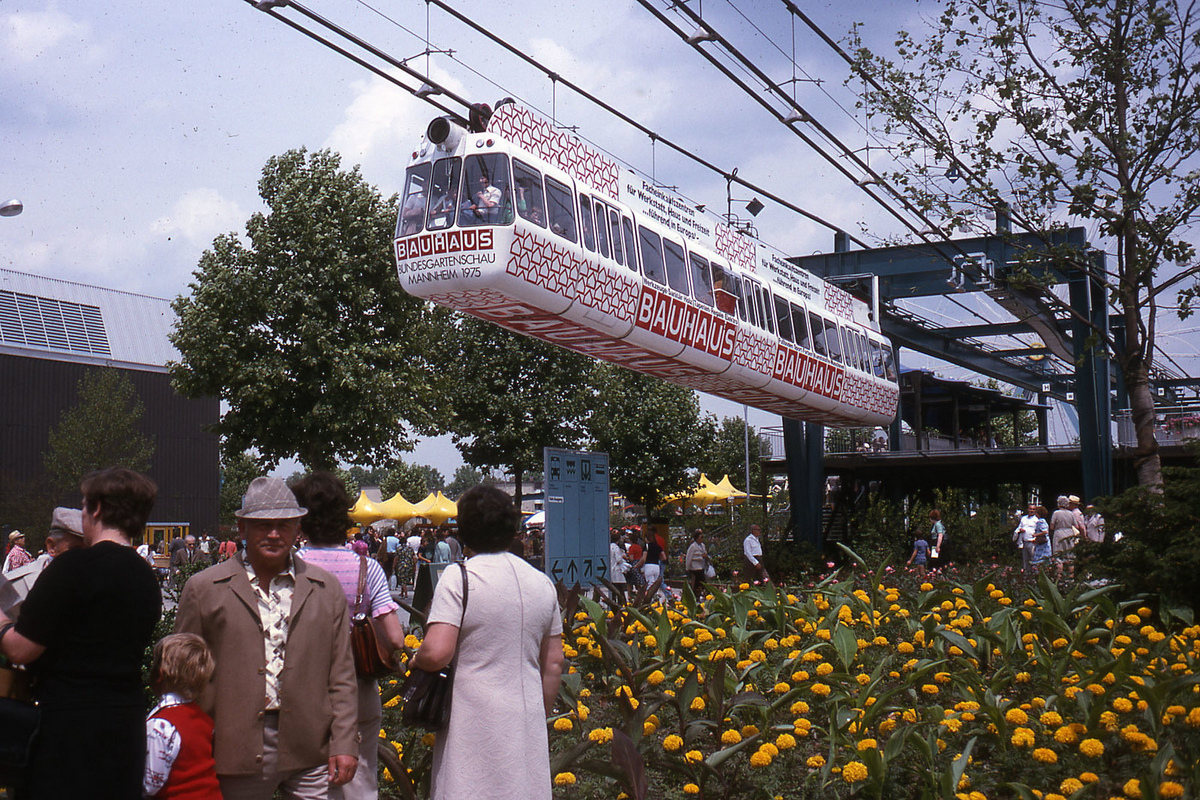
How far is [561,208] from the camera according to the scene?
13648mm

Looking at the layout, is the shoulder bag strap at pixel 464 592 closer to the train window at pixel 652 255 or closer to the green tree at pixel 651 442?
the train window at pixel 652 255

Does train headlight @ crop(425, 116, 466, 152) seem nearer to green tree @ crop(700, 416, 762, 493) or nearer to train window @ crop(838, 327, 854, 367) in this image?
train window @ crop(838, 327, 854, 367)

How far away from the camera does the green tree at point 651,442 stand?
172 ft

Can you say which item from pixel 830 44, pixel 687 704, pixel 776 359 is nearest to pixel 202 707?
pixel 687 704

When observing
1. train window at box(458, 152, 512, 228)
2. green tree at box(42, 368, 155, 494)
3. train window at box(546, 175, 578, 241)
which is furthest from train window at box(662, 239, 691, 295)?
green tree at box(42, 368, 155, 494)

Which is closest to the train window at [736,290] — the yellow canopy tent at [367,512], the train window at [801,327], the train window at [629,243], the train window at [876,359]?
the train window at [801,327]

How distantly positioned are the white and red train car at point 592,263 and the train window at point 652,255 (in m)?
0.03

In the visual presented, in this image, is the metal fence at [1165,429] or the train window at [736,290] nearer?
the train window at [736,290]

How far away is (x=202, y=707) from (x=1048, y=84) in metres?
13.1

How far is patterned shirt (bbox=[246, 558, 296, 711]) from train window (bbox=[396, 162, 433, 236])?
9079 millimetres

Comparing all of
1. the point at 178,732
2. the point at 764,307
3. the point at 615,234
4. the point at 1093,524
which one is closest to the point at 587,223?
the point at 615,234

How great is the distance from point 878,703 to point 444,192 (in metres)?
8.58

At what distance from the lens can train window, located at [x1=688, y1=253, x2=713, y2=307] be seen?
54.6ft

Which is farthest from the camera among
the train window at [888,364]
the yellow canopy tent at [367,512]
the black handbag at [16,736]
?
the yellow canopy tent at [367,512]
